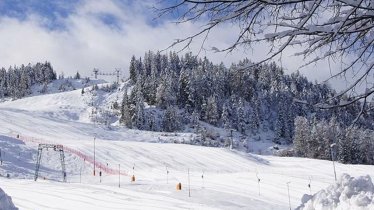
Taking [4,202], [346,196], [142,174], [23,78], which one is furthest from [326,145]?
[23,78]

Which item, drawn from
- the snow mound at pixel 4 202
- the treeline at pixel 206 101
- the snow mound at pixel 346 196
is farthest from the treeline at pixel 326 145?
the snow mound at pixel 4 202

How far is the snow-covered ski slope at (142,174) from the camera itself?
16.3 metres

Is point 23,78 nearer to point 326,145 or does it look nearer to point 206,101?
point 206,101

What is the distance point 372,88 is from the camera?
3.78m

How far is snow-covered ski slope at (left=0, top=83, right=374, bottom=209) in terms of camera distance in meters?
16.3

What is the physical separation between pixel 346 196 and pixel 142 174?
3112cm

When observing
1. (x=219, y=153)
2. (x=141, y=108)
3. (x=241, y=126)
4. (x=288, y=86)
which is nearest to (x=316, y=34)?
(x=219, y=153)

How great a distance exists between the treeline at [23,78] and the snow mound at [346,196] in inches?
6510

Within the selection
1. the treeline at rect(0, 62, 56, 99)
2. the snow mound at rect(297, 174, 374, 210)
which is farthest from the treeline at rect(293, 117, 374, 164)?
the treeline at rect(0, 62, 56, 99)

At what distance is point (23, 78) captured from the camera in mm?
171750

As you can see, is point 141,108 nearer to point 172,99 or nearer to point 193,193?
point 172,99

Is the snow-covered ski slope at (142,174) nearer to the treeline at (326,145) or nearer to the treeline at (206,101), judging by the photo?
the treeline at (206,101)

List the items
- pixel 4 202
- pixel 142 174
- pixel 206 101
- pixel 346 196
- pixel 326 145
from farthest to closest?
pixel 206 101 < pixel 326 145 < pixel 142 174 < pixel 4 202 < pixel 346 196

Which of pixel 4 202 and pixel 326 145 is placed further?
pixel 326 145
